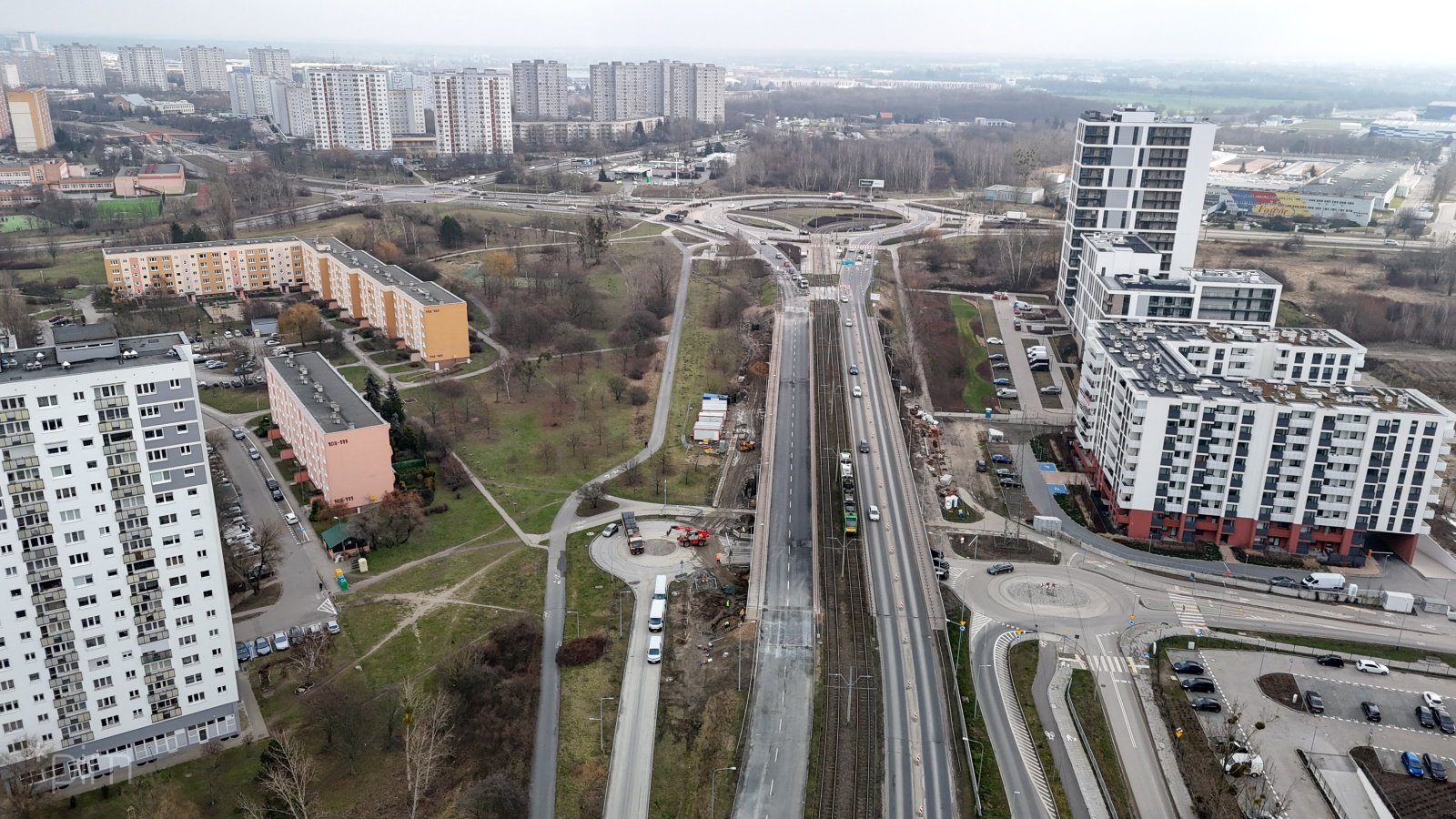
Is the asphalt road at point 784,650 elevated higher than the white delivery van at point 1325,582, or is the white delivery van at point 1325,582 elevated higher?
the white delivery van at point 1325,582

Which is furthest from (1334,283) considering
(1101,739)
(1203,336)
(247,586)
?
(247,586)

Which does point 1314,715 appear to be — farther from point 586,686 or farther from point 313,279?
point 313,279

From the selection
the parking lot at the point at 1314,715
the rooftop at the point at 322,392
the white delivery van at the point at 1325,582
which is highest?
the rooftop at the point at 322,392

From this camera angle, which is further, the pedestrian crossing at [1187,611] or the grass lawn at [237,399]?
the grass lawn at [237,399]

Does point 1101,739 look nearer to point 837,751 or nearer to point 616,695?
point 837,751

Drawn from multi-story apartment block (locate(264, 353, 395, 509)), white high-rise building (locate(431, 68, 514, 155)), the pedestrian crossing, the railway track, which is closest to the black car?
the pedestrian crossing

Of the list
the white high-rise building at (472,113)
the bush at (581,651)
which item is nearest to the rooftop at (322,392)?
the bush at (581,651)

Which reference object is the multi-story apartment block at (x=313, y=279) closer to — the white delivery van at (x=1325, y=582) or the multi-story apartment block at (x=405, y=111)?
the white delivery van at (x=1325, y=582)

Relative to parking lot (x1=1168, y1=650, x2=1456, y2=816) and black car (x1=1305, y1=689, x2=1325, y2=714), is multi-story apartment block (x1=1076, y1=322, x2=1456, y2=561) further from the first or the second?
black car (x1=1305, y1=689, x2=1325, y2=714)
